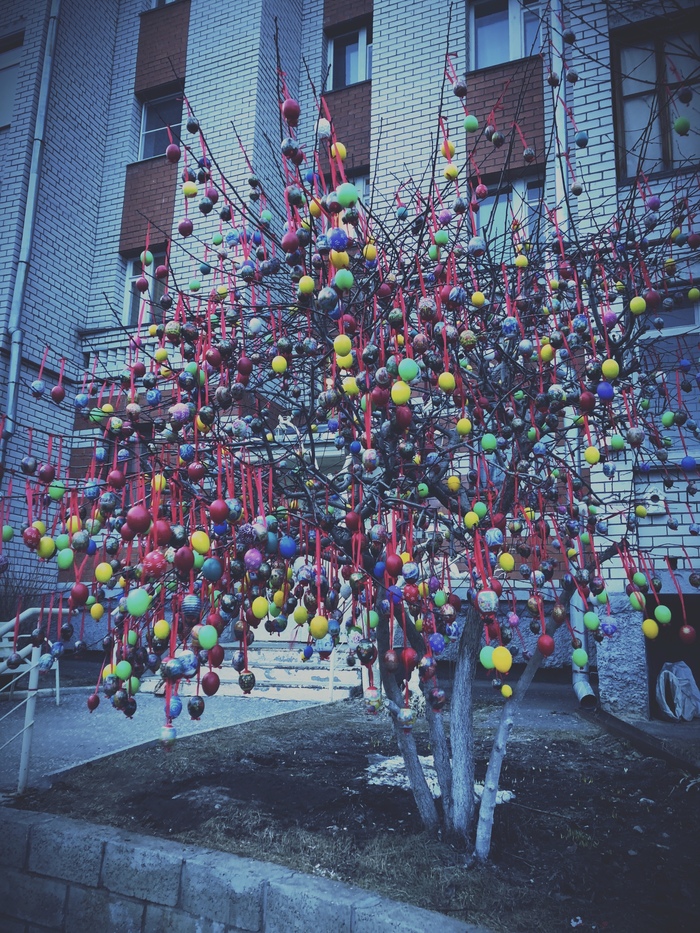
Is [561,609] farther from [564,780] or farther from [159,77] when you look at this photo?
[159,77]

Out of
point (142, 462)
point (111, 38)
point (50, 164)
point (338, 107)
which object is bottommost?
point (142, 462)

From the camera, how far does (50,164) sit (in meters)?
8.99

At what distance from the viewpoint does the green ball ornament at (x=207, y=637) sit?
1.95m

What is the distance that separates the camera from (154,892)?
8.30ft

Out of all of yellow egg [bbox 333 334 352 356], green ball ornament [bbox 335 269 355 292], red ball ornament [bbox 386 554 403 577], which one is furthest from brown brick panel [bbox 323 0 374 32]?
red ball ornament [bbox 386 554 403 577]

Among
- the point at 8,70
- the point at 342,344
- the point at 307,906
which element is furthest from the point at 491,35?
the point at 307,906

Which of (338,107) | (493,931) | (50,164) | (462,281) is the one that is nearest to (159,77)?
(50,164)

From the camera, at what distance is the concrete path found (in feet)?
12.9

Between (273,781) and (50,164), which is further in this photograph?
(50,164)

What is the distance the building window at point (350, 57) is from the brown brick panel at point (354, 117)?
0.26m

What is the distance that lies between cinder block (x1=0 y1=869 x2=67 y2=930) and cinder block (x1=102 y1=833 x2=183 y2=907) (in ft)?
0.95

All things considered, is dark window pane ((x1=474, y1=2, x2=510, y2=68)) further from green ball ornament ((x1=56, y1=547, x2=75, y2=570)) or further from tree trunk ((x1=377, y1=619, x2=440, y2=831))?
green ball ornament ((x1=56, y1=547, x2=75, y2=570))

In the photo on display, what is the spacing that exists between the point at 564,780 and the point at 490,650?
1.92m

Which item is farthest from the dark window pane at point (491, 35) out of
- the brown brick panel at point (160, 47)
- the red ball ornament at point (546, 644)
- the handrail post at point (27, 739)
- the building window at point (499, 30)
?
the handrail post at point (27, 739)
